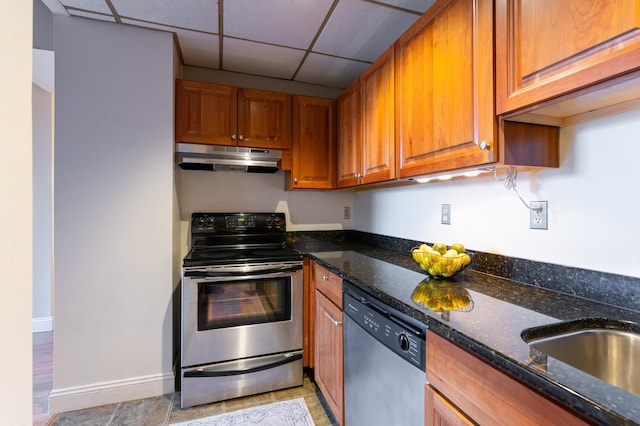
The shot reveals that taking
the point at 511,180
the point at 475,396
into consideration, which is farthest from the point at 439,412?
the point at 511,180

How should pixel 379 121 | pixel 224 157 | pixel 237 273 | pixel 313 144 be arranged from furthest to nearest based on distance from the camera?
pixel 313 144 → pixel 224 157 → pixel 237 273 → pixel 379 121

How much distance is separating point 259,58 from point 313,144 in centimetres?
77

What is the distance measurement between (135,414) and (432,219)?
7.11 feet

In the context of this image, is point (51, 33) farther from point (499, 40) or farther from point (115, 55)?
point (499, 40)

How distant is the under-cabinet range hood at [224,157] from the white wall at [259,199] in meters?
0.14

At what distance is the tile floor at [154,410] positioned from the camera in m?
1.76

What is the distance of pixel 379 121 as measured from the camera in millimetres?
1810

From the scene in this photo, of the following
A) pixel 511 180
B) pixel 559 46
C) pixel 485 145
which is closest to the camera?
pixel 559 46

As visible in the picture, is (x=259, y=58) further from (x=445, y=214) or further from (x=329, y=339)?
(x=329, y=339)

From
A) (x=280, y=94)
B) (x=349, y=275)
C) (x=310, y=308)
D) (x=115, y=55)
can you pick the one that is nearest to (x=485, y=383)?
(x=349, y=275)

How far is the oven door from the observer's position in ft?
6.10

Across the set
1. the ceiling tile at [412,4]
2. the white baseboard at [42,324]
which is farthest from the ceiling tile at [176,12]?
the white baseboard at [42,324]

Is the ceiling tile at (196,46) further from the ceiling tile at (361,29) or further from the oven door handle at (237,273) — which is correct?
the oven door handle at (237,273)

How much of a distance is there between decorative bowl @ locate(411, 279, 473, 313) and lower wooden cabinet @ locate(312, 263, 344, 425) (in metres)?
0.50
